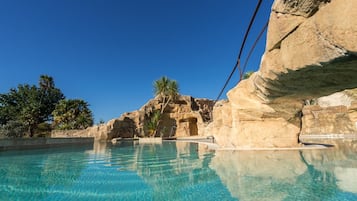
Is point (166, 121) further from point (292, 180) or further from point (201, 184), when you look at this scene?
point (292, 180)

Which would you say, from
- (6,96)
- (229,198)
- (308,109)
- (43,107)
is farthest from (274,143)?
(6,96)

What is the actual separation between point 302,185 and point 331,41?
262 centimetres

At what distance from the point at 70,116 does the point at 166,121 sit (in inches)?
496

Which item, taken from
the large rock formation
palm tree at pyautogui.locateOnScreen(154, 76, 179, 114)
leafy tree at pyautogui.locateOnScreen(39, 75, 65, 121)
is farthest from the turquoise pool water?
leafy tree at pyautogui.locateOnScreen(39, 75, 65, 121)

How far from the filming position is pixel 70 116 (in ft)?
82.9

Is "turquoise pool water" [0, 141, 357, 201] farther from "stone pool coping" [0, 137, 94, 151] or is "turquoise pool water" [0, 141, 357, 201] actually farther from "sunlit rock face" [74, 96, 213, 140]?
"sunlit rock face" [74, 96, 213, 140]

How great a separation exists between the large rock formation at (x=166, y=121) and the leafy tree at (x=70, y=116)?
274 cm

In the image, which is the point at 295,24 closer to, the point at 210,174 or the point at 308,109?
the point at 210,174

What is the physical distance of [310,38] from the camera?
8.23 feet

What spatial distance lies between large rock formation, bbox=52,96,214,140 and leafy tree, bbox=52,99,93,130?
9.00 feet

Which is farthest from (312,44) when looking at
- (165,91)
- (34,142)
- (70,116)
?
(70,116)

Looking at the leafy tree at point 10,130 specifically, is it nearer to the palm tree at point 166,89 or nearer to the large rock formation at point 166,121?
the large rock formation at point 166,121

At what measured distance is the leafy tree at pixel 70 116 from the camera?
2467 centimetres

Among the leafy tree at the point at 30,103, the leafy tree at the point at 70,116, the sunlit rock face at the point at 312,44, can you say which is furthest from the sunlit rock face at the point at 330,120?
the leafy tree at the point at 30,103
